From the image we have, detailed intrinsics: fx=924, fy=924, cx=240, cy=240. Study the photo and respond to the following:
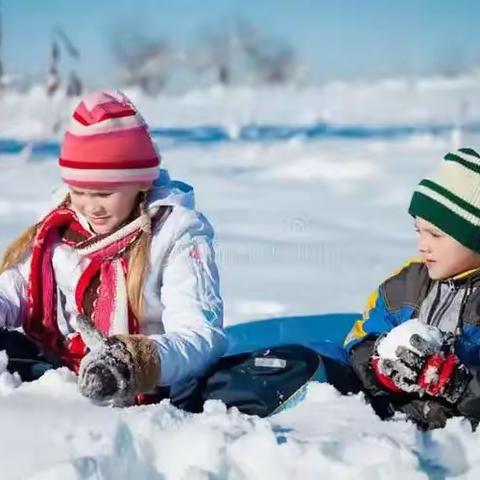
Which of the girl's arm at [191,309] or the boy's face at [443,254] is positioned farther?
the boy's face at [443,254]

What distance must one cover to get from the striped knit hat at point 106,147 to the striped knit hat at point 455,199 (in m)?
0.74

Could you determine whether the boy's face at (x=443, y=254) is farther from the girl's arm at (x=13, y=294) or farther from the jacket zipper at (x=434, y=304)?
the girl's arm at (x=13, y=294)

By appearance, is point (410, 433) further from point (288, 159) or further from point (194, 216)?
point (288, 159)

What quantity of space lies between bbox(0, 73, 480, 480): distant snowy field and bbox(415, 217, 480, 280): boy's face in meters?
0.48

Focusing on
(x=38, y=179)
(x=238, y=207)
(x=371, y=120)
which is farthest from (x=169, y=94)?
(x=238, y=207)

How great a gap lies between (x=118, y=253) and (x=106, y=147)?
290 millimetres

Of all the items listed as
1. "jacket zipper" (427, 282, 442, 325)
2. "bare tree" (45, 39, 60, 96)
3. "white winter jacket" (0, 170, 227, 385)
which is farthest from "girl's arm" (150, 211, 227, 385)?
"bare tree" (45, 39, 60, 96)

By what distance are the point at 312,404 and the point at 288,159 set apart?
26.7 ft

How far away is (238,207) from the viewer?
22.9ft

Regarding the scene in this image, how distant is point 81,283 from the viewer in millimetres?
2555

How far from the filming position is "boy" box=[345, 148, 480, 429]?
215 centimetres

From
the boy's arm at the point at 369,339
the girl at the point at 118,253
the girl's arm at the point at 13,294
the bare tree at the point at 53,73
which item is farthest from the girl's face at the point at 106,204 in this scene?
the bare tree at the point at 53,73

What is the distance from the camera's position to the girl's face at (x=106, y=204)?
2447 mm

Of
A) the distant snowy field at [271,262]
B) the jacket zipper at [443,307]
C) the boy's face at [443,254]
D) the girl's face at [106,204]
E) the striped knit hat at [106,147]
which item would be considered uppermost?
the striped knit hat at [106,147]
